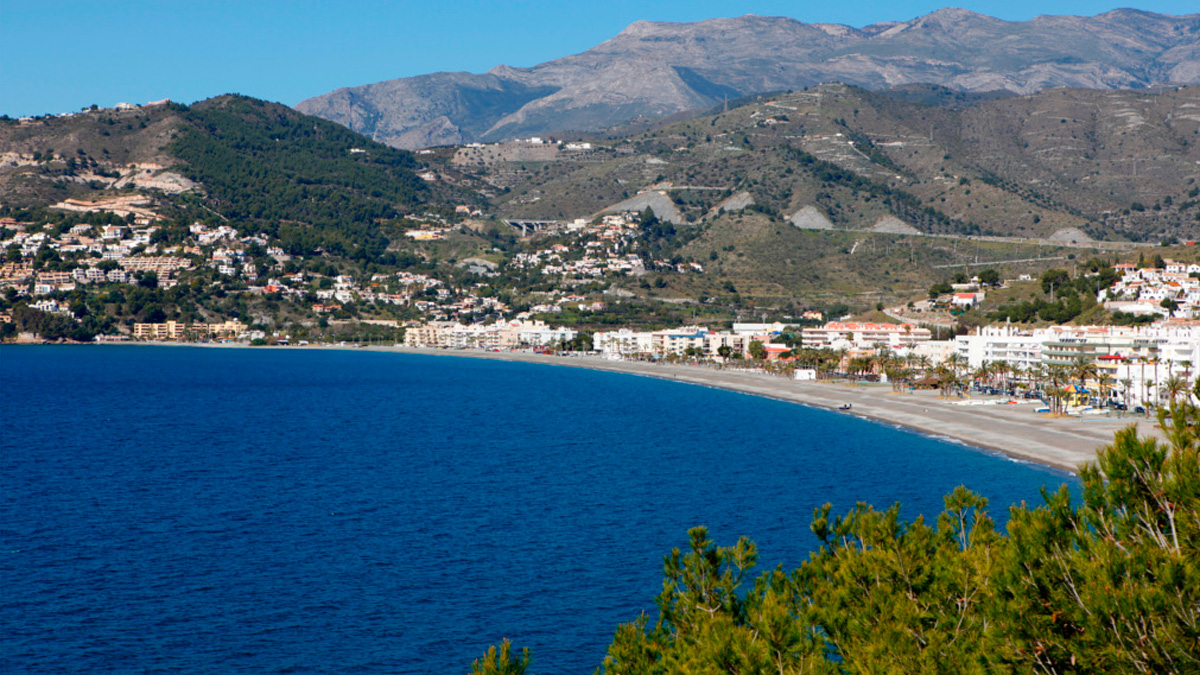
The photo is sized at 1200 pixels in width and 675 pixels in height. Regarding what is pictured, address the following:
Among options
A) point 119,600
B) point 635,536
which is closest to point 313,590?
point 119,600

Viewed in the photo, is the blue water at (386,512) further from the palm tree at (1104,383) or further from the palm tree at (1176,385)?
the palm tree at (1104,383)

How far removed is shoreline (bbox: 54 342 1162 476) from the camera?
215 feet

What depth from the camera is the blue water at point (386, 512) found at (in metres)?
30.0

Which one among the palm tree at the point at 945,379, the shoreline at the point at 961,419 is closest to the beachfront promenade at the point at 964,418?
the shoreline at the point at 961,419

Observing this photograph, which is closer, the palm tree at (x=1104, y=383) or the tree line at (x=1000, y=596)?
the tree line at (x=1000, y=596)

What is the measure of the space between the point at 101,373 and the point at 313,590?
118 m

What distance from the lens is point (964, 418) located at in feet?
277

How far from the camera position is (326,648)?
2902cm

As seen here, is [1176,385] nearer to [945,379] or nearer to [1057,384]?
[1057,384]

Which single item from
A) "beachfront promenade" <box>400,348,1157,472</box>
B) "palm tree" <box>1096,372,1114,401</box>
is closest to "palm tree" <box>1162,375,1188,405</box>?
"beachfront promenade" <box>400,348,1157,472</box>

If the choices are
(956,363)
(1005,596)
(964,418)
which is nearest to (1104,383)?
(964,418)

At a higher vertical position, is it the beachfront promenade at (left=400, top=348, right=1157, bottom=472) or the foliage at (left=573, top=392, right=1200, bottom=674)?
the foliage at (left=573, top=392, right=1200, bottom=674)

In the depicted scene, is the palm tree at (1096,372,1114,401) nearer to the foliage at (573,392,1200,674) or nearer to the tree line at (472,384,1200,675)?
the tree line at (472,384,1200,675)

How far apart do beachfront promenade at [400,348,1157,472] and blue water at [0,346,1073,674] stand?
3.57m
